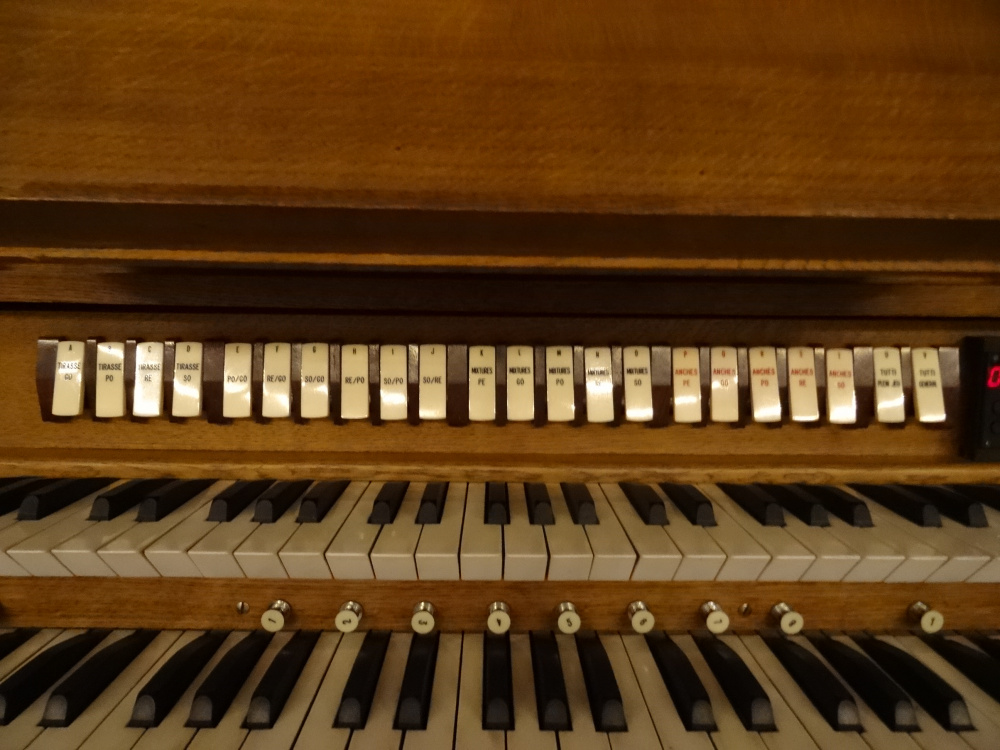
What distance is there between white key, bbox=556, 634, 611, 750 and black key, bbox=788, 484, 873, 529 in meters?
0.55

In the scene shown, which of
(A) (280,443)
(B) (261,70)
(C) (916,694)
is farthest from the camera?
(A) (280,443)

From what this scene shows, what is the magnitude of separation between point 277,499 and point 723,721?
2.76ft

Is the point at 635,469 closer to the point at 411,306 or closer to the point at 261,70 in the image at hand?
the point at 411,306

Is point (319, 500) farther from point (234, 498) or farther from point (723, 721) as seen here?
point (723, 721)

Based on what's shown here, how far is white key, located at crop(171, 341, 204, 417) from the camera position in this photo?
35.1 inches

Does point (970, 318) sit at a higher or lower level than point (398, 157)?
lower

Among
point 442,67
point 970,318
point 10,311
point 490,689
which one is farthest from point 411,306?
point 970,318

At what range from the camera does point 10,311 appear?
0.94 meters

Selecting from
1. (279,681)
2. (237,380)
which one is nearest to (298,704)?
(279,681)

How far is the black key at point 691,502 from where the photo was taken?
89 centimetres

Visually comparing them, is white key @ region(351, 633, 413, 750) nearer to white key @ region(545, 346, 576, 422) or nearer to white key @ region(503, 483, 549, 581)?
white key @ region(503, 483, 549, 581)

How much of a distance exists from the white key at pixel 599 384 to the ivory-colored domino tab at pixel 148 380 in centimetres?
77

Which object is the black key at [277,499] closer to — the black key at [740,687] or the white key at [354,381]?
the white key at [354,381]

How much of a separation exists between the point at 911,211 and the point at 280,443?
1111 mm
